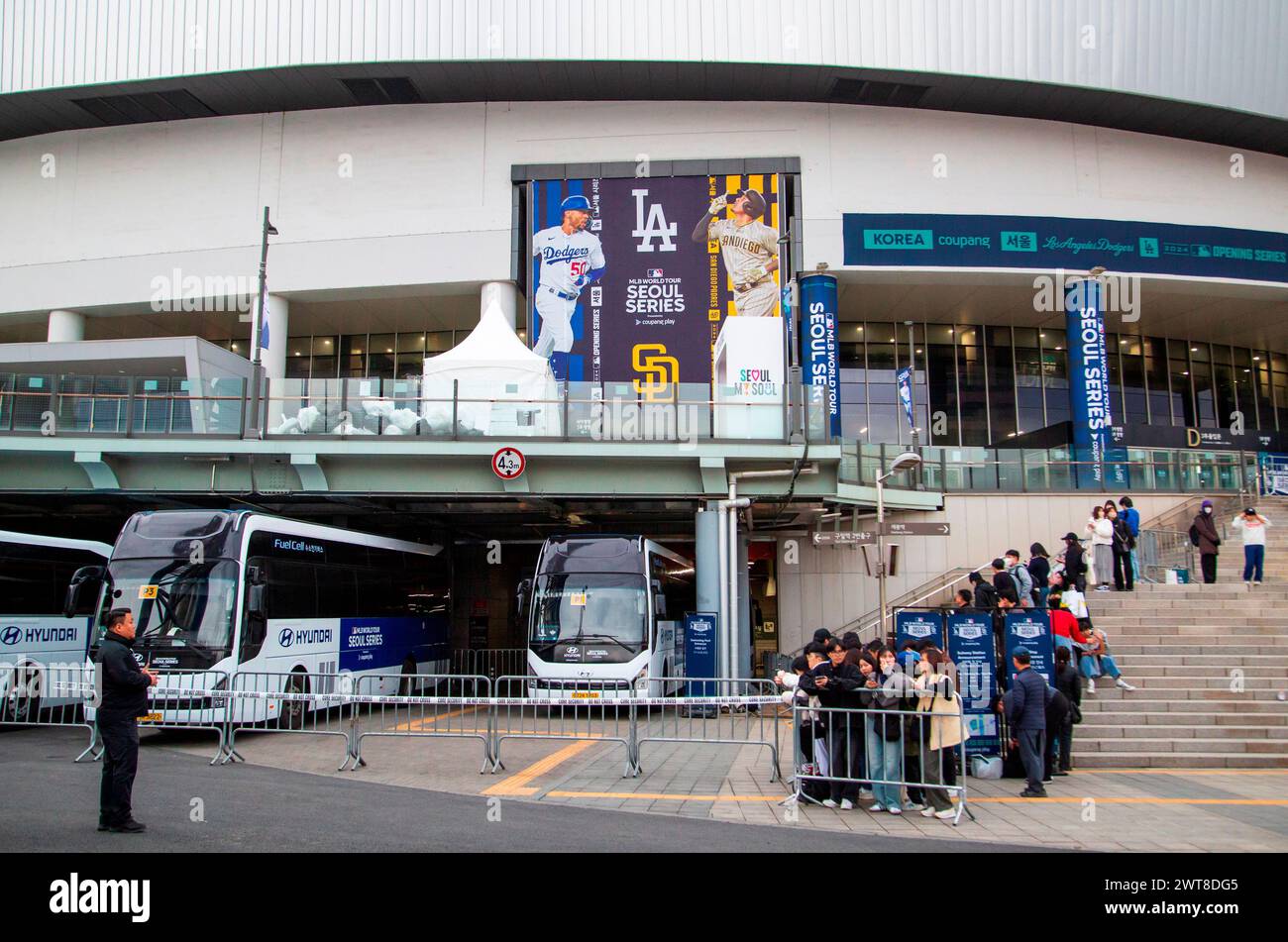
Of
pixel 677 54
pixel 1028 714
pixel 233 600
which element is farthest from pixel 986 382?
pixel 233 600

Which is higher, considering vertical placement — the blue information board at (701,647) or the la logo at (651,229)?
the la logo at (651,229)

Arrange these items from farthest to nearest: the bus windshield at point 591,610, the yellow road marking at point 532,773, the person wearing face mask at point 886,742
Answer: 1. the bus windshield at point 591,610
2. the yellow road marking at point 532,773
3. the person wearing face mask at point 886,742

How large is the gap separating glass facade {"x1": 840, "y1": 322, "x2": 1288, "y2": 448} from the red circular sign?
1935cm

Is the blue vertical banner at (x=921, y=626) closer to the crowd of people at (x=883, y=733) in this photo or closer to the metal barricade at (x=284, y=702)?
the crowd of people at (x=883, y=733)

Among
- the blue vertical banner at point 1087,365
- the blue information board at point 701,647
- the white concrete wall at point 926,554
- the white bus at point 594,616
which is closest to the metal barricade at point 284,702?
the white bus at point 594,616

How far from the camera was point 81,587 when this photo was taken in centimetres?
1482

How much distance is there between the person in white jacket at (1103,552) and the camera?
19.0 m

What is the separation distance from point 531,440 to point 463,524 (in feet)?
22.8

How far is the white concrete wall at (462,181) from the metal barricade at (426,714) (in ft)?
54.9

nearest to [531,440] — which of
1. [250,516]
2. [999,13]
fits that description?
[250,516]

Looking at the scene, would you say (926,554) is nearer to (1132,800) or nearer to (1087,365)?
(1087,365)

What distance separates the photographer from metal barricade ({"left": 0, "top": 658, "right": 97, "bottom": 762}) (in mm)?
13188

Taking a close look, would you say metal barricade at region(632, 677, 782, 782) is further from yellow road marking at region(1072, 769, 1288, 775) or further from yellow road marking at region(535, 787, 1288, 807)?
yellow road marking at region(1072, 769, 1288, 775)

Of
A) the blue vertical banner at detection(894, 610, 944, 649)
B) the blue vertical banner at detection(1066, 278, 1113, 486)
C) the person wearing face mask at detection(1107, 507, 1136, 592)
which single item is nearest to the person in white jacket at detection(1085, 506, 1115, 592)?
the person wearing face mask at detection(1107, 507, 1136, 592)
